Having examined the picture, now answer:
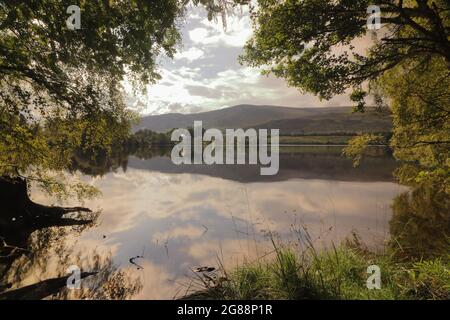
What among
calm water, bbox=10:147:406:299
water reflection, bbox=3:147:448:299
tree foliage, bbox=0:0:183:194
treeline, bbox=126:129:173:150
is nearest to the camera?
tree foliage, bbox=0:0:183:194

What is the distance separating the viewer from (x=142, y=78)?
1111 cm

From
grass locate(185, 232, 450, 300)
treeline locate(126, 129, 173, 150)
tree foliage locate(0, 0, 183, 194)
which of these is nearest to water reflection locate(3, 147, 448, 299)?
grass locate(185, 232, 450, 300)

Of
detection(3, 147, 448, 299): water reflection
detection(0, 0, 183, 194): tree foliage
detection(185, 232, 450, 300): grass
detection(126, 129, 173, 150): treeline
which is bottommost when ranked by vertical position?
detection(3, 147, 448, 299): water reflection

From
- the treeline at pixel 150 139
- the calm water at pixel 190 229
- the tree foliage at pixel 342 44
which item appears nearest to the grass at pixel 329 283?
the calm water at pixel 190 229

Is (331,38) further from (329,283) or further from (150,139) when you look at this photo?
(150,139)

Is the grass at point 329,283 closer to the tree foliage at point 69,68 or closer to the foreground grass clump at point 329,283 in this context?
the foreground grass clump at point 329,283

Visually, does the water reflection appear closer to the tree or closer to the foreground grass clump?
the foreground grass clump

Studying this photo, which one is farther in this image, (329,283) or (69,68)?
(69,68)

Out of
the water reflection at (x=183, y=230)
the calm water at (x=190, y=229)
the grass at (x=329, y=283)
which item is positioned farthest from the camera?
the calm water at (x=190, y=229)

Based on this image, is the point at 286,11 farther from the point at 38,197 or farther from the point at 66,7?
the point at 38,197

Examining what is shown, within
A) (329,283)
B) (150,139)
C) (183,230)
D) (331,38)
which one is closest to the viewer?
(329,283)

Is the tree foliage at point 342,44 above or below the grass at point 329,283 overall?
above

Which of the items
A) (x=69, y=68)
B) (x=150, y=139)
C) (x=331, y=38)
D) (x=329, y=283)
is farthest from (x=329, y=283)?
(x=150, y=139)

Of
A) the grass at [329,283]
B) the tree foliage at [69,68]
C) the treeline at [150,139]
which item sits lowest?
the grass at [329,283]
